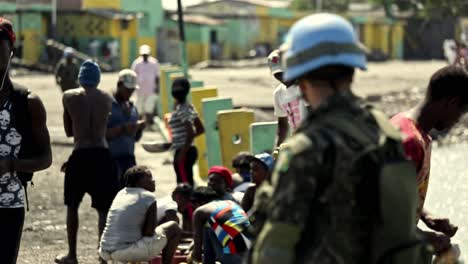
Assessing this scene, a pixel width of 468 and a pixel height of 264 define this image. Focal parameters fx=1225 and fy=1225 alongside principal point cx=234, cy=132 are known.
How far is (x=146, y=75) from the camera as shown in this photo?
67.0 ft

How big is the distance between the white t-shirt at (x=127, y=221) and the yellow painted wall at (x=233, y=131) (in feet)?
13.3

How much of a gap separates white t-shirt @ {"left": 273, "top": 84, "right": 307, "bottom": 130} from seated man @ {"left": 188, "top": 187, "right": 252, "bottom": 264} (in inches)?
27.9

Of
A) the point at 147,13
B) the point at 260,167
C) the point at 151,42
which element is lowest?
the point at 151,42

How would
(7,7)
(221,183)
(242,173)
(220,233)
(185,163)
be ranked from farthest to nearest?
1. (7,7)
2. (185,163)
3. (242,173)
4. (221,183)
5. (220,233)

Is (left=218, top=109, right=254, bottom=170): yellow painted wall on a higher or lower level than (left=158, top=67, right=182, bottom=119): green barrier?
higher

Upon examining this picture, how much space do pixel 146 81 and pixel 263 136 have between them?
1028 cm

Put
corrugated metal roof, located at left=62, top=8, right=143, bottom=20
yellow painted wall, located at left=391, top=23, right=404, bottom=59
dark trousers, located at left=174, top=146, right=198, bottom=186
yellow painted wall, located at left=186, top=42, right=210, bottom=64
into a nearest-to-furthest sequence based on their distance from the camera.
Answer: dark trousers, located at left=174, top=146, right=198, bottom=186 < corrugated metal roof, located at left=62, top=8, right=143, bottom=20 < yellow painted wall, located at left=186, top=42, right=210, bottom=64 < yellow painted wall, located at left=391, top=23, right=404, bottom=59

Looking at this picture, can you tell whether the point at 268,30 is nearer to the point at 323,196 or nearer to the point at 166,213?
the point at 166,213

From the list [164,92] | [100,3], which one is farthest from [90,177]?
[100,3]

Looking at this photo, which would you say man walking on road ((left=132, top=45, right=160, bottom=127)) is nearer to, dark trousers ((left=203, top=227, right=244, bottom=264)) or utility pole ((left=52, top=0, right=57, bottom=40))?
dark trousers ((left=203, top=227, right=244, bottom=264))

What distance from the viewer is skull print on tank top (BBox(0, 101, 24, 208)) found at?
18.7ft

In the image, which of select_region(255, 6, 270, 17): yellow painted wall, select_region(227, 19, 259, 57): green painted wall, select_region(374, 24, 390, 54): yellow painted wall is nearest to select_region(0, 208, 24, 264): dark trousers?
select_region(227, 19, 259, 57): green painted wall

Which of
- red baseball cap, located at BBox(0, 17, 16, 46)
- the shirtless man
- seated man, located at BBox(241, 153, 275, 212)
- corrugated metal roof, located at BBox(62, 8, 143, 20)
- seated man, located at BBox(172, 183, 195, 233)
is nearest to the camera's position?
red baseball cap, located at BBox(0, 17, 16, 46)

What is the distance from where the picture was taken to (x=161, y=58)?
65.2 meters
